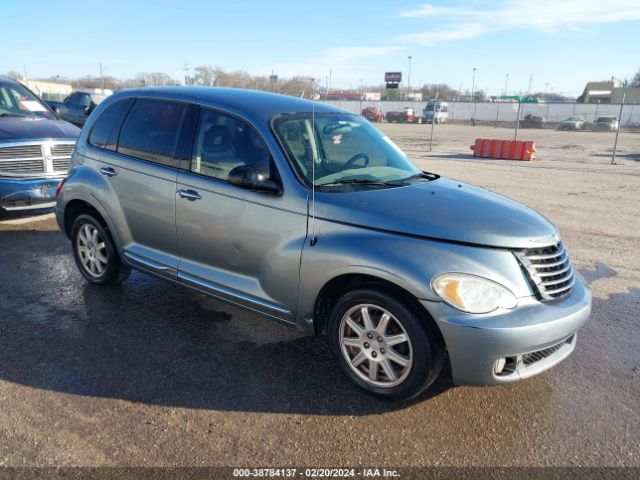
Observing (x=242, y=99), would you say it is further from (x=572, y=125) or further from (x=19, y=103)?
(x=572, y=125)

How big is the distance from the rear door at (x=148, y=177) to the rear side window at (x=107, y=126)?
0.08m

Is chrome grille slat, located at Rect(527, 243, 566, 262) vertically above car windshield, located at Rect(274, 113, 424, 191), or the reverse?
car windshield, located at Rect(274, 113, 424, 191)

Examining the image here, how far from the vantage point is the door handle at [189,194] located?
402 cm

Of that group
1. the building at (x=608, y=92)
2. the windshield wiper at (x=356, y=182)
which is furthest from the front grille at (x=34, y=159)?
the building at (x=608, y=92)

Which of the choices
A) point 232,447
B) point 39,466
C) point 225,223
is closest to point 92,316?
point 225,223

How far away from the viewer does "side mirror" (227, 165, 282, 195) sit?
11.8ft

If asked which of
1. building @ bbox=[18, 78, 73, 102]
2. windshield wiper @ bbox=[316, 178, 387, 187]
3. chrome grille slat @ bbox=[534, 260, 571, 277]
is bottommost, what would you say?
chrome grille slat @ bbox=[534, 260, 571, 277]

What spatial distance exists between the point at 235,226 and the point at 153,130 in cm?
136

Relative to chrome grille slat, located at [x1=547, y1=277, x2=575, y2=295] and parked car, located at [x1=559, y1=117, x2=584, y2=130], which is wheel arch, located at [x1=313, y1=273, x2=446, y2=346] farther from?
parked car, located at [x1=559, y1=117, x2=584, y2=130]

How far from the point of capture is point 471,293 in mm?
2957

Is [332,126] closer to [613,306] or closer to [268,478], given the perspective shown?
[268,478]

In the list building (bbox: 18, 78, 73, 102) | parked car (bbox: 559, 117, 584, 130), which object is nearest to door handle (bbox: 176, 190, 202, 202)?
building (bbox: 18, 78, 73, 102)

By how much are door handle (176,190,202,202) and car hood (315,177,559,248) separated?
1083 millimetres

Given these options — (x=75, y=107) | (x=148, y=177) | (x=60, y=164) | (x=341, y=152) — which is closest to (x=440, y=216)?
(x=341, y=152)
